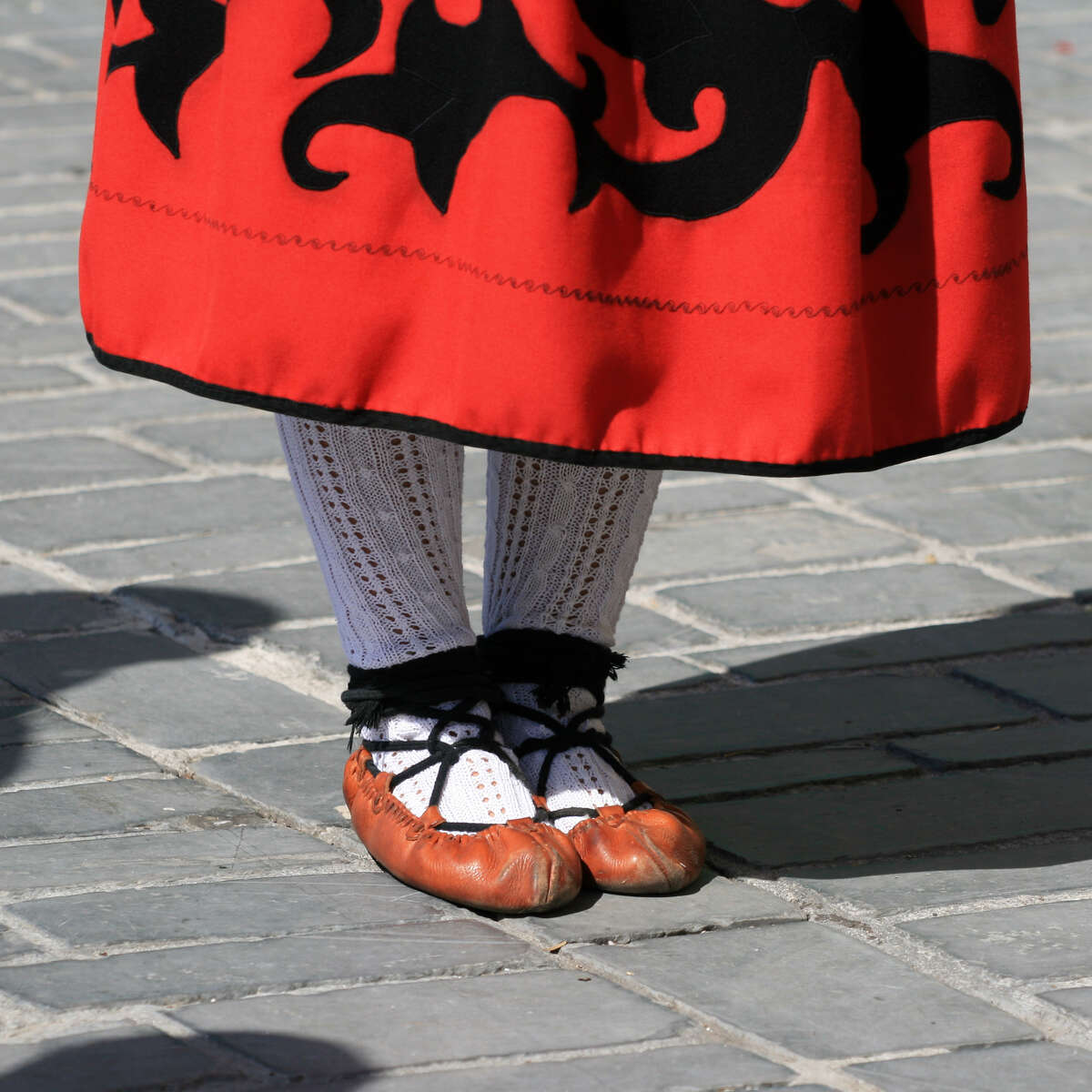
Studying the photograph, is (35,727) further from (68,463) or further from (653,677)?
(68,463)

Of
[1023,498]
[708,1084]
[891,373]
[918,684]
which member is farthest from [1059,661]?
[708,1084]

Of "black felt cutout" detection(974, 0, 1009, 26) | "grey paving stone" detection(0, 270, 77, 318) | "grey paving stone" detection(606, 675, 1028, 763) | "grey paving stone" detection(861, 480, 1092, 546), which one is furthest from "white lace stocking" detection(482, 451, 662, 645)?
"grey paving stone" detection(0, 270, 77, 318)

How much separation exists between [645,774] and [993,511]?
1.30m

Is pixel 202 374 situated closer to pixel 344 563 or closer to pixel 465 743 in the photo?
pixel 344 563

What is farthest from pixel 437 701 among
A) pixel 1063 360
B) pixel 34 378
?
pixel 1063 360

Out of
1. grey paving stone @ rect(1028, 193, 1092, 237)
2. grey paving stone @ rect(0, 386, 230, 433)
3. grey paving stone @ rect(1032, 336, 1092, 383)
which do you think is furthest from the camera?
grey paving stone @ rect(1028, 193, 1092, 237)

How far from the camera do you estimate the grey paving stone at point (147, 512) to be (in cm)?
323

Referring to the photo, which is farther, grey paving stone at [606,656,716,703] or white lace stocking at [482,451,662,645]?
grey paving stone at [606,656,716,703]

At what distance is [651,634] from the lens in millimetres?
2920

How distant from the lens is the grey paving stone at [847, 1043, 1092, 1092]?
5.48 feet

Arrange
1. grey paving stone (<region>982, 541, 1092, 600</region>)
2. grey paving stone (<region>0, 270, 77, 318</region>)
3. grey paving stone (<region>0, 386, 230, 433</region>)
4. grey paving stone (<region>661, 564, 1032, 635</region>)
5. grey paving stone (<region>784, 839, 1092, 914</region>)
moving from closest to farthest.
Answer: grey paving stone (<region>784, 839, 1092, 914</region>), grey paving stone (<region>661, 564, 1032, 635</region>), grey paving stone (<region>982, 541, 1092, 600</region>), grey paving stone (<region>0, 386, 230, 433</region>), grey paving stone (<region>0, 270, 77, 318</region>)

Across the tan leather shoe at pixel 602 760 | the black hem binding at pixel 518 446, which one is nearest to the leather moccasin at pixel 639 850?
the tan leather shoe at pixel 602 760

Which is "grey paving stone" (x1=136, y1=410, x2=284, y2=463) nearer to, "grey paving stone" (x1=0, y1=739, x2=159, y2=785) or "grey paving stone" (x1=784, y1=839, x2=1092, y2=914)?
"grey paving stone" (x1=0, y1=739, x2=159, y2=785)

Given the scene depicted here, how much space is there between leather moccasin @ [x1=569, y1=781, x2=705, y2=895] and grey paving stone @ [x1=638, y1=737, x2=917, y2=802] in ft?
0.83
